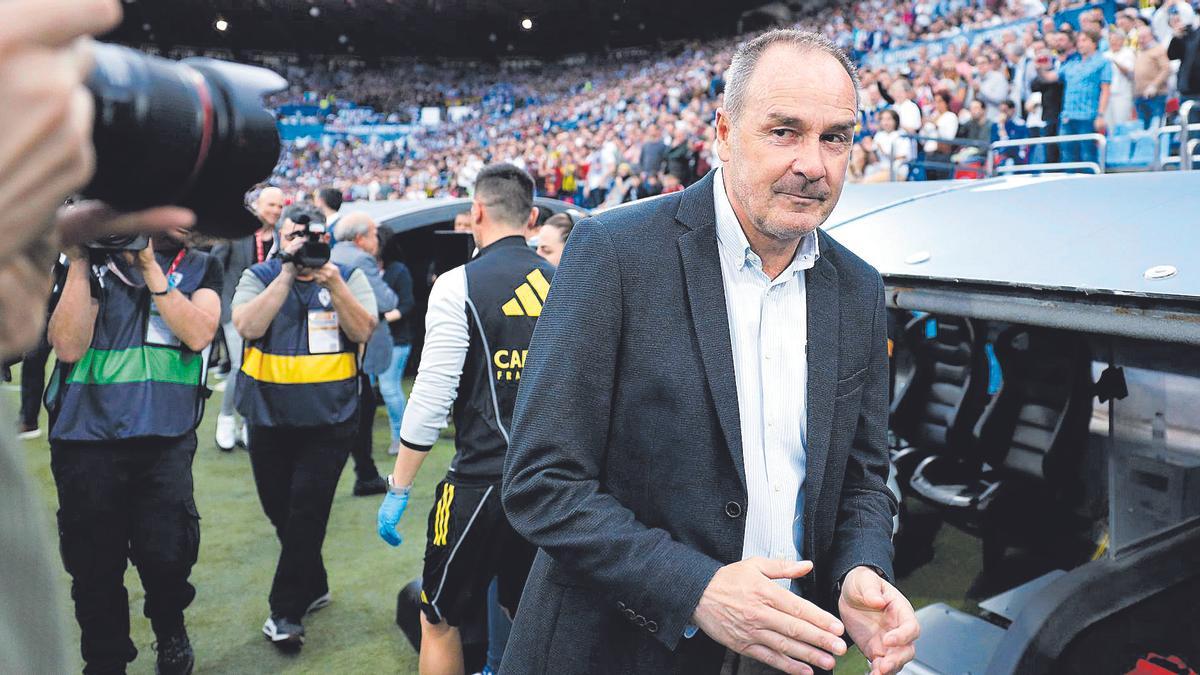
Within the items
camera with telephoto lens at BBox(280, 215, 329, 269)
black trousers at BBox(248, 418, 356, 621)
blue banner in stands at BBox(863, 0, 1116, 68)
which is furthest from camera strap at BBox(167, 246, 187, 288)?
blue banner in stands at BBox(863, 0, 1116, 68)

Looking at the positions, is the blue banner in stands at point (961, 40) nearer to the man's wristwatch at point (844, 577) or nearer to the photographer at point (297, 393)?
the photographer at point (297, 393)

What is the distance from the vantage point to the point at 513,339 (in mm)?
2803

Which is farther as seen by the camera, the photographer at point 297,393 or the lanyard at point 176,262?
the photographer at point 297,393

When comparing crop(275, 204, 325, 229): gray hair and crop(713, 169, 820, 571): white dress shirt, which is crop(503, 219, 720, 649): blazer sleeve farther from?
crop(275, 204, 325, 229): gray hair

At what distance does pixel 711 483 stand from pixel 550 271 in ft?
5.54

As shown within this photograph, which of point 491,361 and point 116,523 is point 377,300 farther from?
point 491,361

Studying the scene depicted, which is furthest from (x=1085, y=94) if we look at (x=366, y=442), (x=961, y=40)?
(x=366, y=442)

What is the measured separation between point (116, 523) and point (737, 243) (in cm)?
241

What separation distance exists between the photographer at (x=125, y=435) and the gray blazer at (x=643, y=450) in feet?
6.06

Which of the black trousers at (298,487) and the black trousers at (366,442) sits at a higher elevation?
the black trousers at (298,487)

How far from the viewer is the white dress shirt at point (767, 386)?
148cm

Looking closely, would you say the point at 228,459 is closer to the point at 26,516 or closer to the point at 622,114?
the point at 26,516

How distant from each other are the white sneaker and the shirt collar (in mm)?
5831

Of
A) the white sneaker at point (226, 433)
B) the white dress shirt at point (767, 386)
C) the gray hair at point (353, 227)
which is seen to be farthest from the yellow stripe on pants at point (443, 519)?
the white sneaker at point (226, 433)
